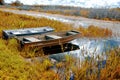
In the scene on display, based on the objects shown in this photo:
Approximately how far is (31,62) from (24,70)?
116cm

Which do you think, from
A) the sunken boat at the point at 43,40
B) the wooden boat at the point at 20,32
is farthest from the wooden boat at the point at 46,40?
the wooden boat at the point at 20,32

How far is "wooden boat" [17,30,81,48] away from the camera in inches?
379

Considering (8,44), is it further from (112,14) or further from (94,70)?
(112,14)

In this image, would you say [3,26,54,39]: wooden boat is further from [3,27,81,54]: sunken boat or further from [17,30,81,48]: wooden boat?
[17,30,81,48]: wooden boat

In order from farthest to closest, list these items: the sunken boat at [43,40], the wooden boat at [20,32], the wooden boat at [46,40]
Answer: the wooden boat at [20,32]
the sunken boat at [43,40]
the wooden boat at [46,40]

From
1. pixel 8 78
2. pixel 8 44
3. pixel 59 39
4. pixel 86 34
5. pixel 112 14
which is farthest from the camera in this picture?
pixel 112 14

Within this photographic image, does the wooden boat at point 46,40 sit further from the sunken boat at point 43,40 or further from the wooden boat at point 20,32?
the wooden boat at point 20,32

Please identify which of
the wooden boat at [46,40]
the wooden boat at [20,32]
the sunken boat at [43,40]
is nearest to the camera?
the wooden boat at [46,40]

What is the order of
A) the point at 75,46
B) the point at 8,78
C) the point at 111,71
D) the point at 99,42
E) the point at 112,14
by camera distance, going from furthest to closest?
the point at 112,14 → the point at 99,42 → the point at 75,46 → the point at 111,71 → the point at 8,78

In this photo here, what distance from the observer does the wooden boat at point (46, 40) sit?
9.62 m

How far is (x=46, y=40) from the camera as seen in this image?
1012 cm

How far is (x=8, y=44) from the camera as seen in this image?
9.91 m

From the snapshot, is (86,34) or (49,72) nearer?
(49,72)

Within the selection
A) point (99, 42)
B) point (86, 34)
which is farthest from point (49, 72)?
point (86, 34)
